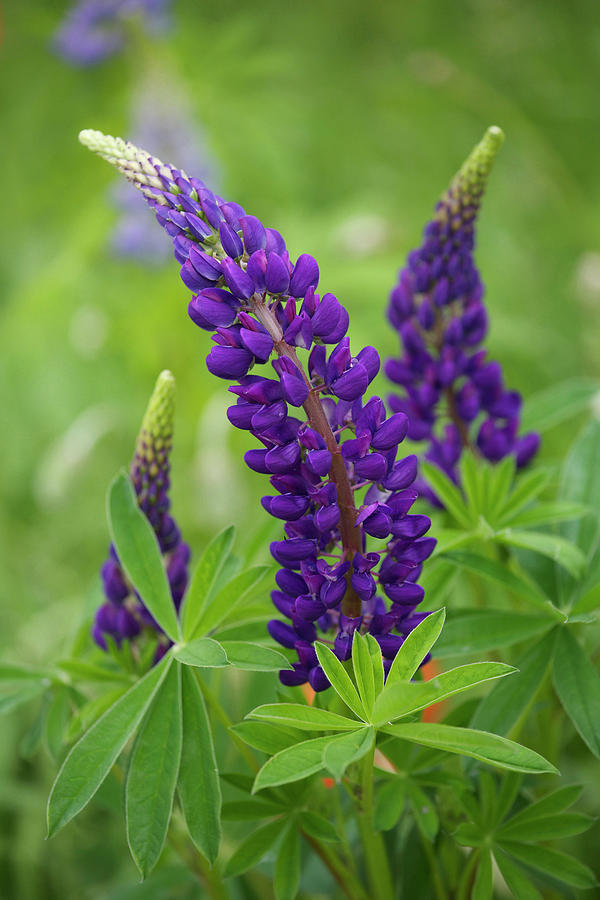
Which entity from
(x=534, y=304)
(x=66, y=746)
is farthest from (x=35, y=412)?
(x=66, y=746)

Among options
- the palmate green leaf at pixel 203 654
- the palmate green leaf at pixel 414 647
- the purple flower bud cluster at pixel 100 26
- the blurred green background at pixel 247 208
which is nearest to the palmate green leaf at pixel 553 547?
the palmate green leaf at pixel 414 647

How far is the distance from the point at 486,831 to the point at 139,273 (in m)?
1.72

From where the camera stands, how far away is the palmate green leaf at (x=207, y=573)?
64cm

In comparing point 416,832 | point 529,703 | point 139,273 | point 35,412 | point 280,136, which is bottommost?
point 416,832

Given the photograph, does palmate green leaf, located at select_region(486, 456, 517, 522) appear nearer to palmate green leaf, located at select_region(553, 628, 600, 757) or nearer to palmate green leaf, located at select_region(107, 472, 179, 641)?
palmate green leaf, located at select_region(553, 628, 600, 757)

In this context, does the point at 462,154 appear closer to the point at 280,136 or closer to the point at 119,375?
the point at 280,136

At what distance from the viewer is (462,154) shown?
7.89ft

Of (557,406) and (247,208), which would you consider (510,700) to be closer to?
(557,406)

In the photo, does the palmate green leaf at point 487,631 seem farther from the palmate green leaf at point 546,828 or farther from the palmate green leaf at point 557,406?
the palmate green leaf at point 557,406

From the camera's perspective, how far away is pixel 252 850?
24.1 inches

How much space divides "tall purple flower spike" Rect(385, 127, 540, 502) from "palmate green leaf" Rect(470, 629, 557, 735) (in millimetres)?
216

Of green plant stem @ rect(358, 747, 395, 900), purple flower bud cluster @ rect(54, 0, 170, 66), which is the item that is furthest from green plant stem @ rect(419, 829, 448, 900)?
purple flower bud cluster @ rect(54, 0, 170, 66)

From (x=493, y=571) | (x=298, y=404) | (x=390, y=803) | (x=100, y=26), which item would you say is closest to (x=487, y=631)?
(x=493, y=571)

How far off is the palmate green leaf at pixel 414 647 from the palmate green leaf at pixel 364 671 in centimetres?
1
